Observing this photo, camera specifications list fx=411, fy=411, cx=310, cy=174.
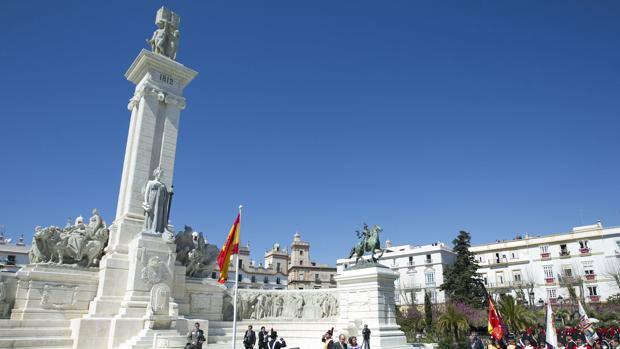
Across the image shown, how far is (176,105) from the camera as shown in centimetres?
2312

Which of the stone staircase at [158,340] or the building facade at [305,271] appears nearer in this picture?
the stone staircase at [158,340]

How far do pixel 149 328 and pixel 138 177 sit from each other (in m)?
8.18

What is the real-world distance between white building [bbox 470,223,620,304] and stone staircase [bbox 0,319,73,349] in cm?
4479

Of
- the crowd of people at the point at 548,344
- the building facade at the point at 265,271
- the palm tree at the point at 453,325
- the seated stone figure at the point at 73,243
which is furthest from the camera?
the building facade at the point at 265,271

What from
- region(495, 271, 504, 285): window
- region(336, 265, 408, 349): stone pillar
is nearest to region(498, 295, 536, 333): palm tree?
region(336, 265, 408, 349): stone pillar

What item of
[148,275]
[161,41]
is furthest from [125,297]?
[161,41]

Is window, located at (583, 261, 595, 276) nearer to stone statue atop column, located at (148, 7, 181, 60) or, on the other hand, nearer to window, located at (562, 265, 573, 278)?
window, located at (562, 265, 573, 278)

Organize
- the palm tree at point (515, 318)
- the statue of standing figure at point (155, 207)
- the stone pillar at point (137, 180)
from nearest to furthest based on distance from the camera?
the stone pillar at point (137, 180) → the statue of standing figure at point (155, 207) → the palm tree at point (515, 318)

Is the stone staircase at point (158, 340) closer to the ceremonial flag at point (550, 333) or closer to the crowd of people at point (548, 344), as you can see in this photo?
the crowd of people at point (548, 344)

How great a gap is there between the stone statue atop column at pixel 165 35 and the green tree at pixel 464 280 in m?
38.6

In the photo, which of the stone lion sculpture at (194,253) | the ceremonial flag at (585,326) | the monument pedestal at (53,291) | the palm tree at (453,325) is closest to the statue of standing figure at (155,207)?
the stone lion sculpture at (194,253)

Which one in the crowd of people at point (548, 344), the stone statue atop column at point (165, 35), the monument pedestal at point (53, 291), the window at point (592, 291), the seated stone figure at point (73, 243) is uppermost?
the stone statue atop column at point (165, 35)

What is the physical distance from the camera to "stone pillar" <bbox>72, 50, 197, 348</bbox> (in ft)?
54.1

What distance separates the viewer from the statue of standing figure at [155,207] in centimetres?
1886
